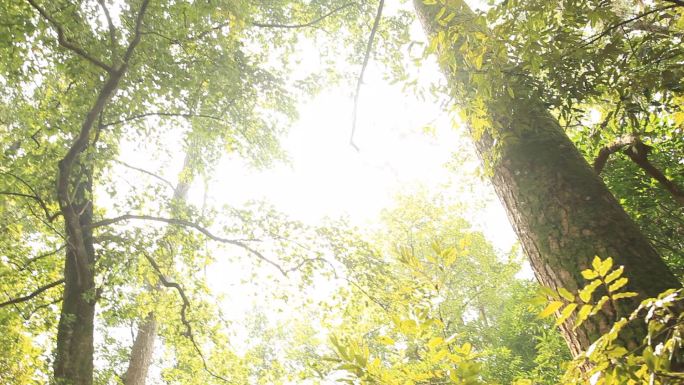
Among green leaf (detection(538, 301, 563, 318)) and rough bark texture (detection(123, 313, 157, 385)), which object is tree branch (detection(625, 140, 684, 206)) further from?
rough bark texture (detection(123, 313, 157, 385))

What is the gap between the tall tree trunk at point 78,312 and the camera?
516 centimetres

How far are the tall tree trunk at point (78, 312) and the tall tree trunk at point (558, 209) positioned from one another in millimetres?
4858

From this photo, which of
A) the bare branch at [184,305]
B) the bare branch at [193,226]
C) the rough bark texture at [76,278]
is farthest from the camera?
the bare branch at [184,305]

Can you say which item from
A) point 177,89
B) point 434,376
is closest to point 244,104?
point 177,89

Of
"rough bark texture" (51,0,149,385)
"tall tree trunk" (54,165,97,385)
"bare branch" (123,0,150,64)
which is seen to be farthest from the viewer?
"tall tree trunk" (54,165,97,385)

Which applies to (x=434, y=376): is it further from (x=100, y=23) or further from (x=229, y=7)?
(x=100, y=23)

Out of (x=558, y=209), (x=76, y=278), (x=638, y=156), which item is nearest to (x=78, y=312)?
(x=76, y=278)

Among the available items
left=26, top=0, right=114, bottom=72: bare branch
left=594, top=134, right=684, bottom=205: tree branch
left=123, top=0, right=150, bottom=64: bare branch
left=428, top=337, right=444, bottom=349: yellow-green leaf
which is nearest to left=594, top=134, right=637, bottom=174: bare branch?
left=594, top=134, right=684, bottom=205: tree branch

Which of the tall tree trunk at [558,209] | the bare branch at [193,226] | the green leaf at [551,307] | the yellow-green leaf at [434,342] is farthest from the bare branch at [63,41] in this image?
the green leaf at [551,307]

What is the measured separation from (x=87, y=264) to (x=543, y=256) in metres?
5.58

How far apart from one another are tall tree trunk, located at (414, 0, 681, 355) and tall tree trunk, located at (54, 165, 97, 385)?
→ 15.9 feet

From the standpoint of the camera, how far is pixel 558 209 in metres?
2.16

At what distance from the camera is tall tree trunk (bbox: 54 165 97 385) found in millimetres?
5156

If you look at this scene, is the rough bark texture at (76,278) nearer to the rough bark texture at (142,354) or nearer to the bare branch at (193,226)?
the bare branch at (193,226)
